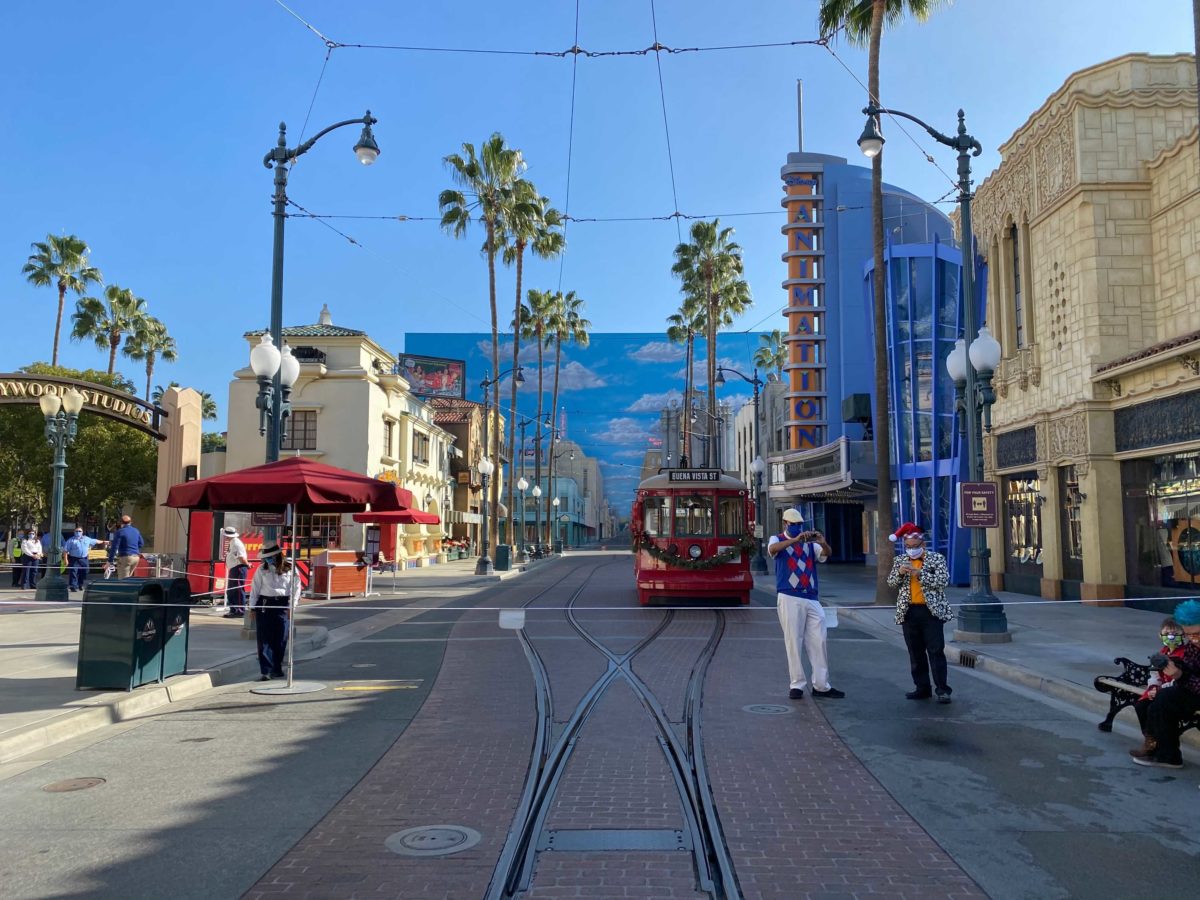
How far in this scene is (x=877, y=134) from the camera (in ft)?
49.2

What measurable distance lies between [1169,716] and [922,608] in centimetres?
252

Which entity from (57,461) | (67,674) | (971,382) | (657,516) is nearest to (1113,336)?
(971,382)

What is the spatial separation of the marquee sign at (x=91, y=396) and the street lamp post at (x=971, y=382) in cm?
1782

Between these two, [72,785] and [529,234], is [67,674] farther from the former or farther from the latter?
[529,234]

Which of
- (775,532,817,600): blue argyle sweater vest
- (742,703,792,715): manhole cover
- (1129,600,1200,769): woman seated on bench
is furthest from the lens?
(775,532,817,600): blue argyle sweater vest

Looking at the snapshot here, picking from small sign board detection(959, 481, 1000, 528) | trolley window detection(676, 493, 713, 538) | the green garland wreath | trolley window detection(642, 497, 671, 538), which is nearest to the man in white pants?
small sign board detection(959, 481, 1000, 528)

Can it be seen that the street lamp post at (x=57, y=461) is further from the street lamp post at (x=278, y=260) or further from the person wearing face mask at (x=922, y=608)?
the person wearing face mask at (x=922, y=608)

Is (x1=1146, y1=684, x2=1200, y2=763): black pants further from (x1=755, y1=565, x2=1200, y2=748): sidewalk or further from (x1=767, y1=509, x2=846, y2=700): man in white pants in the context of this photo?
(x1=767, y1=509, x2=846, y2=700): man in white pants

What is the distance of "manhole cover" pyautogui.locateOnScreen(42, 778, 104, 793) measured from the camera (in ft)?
→ 20.3

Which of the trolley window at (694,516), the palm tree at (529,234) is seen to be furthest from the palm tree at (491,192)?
the trolley window at (694,516)

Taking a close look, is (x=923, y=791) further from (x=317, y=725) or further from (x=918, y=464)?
(x=918, y=464)

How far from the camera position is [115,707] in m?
8.38

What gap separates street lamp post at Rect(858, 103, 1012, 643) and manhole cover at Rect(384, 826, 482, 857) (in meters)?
10.2

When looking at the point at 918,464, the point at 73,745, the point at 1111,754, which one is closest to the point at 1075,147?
the point at 918,464
